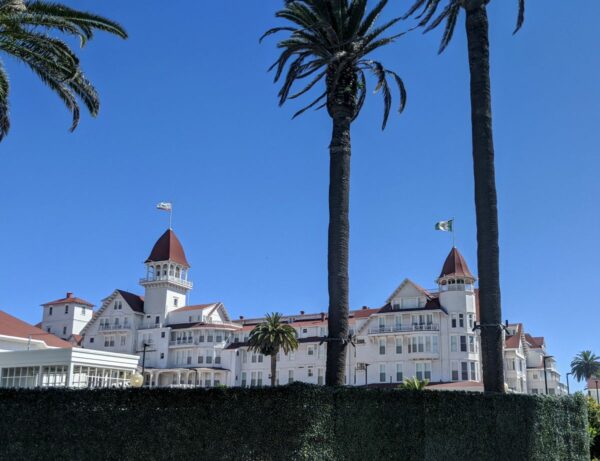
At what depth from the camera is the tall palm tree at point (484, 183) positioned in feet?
67.7

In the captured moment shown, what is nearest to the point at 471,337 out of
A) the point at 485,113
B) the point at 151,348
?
the point at 151,348

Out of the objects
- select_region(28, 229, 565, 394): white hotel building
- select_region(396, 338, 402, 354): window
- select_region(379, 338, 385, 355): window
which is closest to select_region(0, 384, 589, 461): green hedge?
select_region(28, 229, 565, 394): white hotel building

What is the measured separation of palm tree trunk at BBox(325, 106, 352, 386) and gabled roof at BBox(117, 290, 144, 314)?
8114cm

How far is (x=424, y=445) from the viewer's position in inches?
780

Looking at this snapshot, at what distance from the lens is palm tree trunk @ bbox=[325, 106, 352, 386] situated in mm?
21766

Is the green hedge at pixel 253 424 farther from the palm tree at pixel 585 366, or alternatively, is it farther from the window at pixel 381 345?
the palm tree at pixel 585 366

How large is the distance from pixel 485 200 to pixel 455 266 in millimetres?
→ 64260

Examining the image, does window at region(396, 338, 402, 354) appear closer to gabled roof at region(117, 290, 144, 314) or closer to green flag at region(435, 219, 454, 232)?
green flag at region(435, 219, 454, 232)

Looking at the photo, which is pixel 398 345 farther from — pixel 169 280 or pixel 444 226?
pixel 169 280

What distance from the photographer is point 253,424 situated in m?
18.8

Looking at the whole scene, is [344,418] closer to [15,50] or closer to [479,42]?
[479,42]

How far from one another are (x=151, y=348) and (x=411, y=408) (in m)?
81.9

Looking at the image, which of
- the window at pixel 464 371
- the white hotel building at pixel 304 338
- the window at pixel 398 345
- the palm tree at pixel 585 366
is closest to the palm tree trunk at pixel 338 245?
the white hotel building at pixel 304 338

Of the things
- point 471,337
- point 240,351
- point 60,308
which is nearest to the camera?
point 471,337
